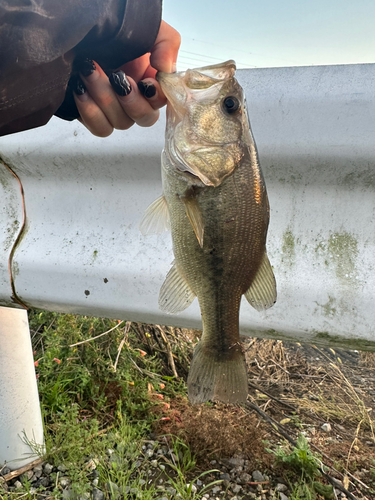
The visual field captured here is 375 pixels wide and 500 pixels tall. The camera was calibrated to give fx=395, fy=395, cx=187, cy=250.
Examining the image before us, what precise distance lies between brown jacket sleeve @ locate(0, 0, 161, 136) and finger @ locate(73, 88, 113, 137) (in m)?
0.14

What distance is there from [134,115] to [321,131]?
2.45ft

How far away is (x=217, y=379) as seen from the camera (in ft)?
4.69

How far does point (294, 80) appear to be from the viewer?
162cm

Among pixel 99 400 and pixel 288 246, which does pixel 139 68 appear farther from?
pixel 99 400

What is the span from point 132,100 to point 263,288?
846 millimetres

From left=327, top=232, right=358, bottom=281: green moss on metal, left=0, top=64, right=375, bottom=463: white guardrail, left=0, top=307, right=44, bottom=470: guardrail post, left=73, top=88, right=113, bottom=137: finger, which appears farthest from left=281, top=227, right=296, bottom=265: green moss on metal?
left=0, top=307, right=44, bottom=470: guardrail post

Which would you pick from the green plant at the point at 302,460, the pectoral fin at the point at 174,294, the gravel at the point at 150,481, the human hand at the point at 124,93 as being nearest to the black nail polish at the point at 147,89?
the human hand at the point at 124,93

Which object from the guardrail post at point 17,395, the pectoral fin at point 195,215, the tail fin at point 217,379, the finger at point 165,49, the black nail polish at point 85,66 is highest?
the finger at point 165,49

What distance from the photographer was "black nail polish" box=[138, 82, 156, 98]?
56.7 inches

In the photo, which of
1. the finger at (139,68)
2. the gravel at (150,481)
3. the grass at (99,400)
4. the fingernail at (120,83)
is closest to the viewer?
the fingernail at (120,83)

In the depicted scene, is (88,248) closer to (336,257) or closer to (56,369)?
(336,257)

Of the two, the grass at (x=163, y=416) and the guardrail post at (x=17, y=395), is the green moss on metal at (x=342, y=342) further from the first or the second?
the guardrail post at (x=17, y=395)

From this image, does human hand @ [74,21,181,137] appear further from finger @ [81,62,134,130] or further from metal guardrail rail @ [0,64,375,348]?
metal guardrail rail @ [0,64,375,348]

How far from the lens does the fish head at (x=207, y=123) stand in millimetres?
1383
